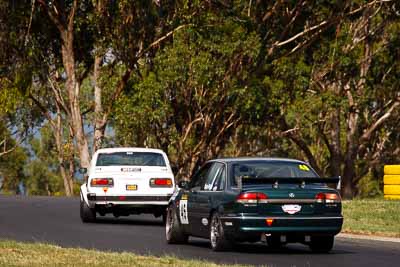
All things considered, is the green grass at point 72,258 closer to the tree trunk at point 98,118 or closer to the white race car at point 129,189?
the white race car at point 129,189

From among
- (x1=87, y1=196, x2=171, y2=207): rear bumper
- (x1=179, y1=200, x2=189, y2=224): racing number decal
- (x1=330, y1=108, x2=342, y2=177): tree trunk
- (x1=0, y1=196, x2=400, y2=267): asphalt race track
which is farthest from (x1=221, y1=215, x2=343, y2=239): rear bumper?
(x1=330, y1=108, x2=342, y2=177): tree trunk

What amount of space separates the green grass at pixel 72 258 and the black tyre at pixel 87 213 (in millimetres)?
8445

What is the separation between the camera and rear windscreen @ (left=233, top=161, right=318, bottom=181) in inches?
701

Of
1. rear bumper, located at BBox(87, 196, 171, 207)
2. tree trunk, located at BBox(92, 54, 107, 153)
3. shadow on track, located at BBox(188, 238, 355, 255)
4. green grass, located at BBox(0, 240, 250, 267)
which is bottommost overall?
shadow on track, located at BBox(188, 238, 355, 255)

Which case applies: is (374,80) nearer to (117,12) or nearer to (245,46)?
(245,46)

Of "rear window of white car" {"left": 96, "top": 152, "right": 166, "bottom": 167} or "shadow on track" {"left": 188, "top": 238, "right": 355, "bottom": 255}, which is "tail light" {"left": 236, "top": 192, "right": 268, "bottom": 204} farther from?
"rear window of white car" {"left": 96, "top": 152, "right": 166, "bottom": 167}

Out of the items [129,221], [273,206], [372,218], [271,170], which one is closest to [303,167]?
[271,170]

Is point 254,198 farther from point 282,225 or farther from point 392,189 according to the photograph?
point 392,189

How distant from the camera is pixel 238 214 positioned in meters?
16.9

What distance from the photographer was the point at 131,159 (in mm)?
25891

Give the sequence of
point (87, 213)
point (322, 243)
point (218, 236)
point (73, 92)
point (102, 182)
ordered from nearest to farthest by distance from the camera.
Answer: point (218, 236) → point (322, 243) → point (102, 182) → point (87, 213) → point (73, 92)

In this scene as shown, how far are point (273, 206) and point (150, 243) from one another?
359 cm

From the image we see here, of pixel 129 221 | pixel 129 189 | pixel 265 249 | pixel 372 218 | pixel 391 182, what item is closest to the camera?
pixel 265 249

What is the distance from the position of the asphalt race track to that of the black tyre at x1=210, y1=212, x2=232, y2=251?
0.13m
